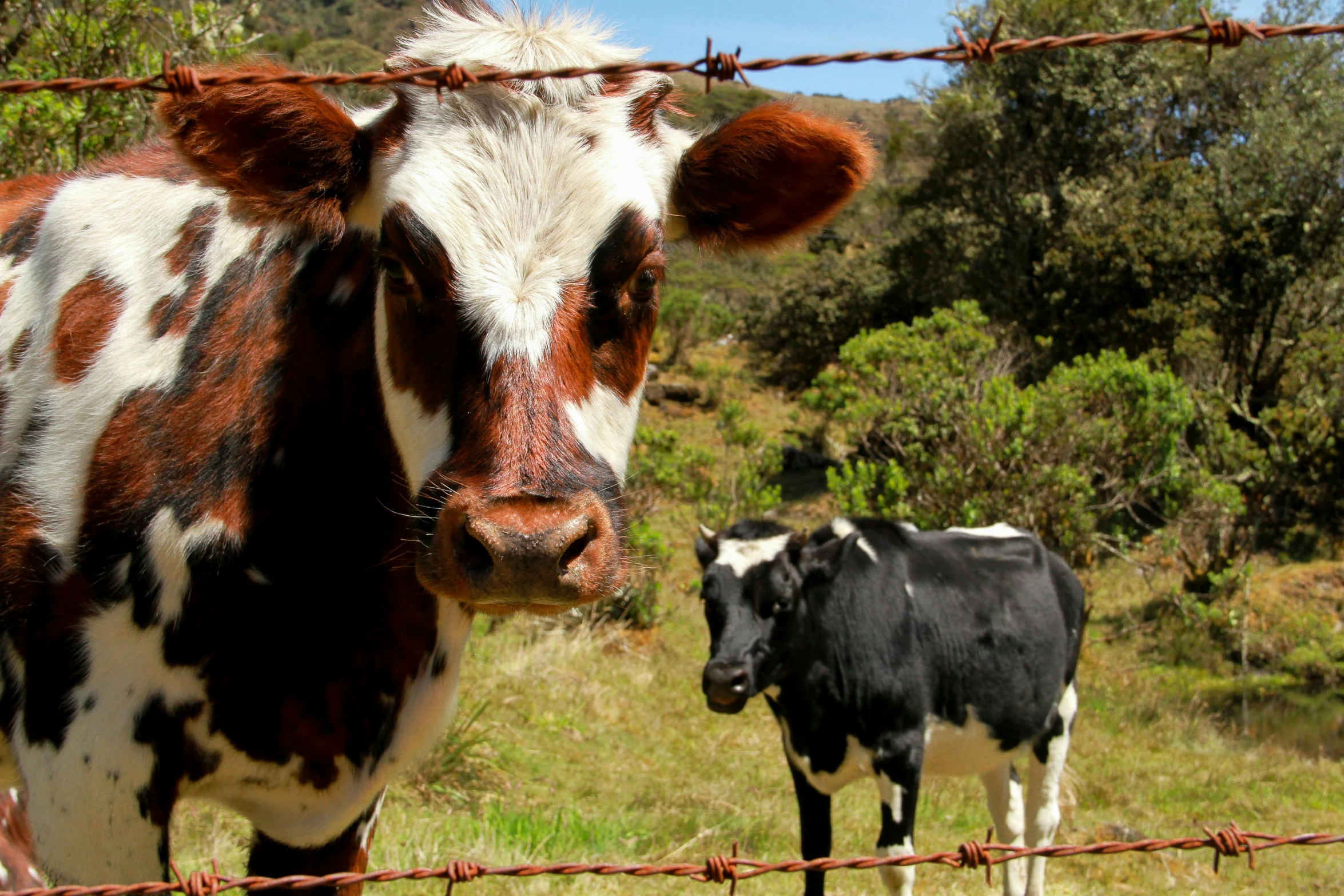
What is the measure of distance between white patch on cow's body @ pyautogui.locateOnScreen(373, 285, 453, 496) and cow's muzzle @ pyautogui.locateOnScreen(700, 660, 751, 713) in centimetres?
308

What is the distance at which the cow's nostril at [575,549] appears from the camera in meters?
1.83

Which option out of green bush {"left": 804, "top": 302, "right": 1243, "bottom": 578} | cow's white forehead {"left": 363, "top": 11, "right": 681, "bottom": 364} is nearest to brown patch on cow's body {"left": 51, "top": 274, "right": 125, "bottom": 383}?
cow's white forehead {"left": 363, "top": 11, "right": 681, "bottom": 364}

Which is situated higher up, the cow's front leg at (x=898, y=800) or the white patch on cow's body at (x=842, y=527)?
the white patch on cow's body at (x=842, y=527)

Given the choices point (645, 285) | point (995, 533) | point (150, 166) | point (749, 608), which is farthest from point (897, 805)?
point (150, 166)

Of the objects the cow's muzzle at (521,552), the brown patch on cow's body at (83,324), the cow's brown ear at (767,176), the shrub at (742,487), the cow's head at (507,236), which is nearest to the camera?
the cow's muzzle at (521,552)

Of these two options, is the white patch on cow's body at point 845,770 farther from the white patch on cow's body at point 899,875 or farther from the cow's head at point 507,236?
the cow's head at point 507,236

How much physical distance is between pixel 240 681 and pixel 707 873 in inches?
42.5

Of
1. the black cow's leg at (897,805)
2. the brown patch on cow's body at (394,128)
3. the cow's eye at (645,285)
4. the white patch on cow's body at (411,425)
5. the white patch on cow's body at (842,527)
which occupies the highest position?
the brown patch on cow's body at (394,128)

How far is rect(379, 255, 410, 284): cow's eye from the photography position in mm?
2160

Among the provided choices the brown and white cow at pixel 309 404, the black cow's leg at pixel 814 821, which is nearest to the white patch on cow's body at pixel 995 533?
the black cow's leg at pixel 814 821

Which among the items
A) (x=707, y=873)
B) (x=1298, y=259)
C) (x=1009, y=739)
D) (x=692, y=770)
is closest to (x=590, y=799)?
(x=692, y=770)

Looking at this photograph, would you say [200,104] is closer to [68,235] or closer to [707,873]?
[68,235]

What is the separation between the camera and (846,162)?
2566mm

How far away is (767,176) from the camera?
259 cm
